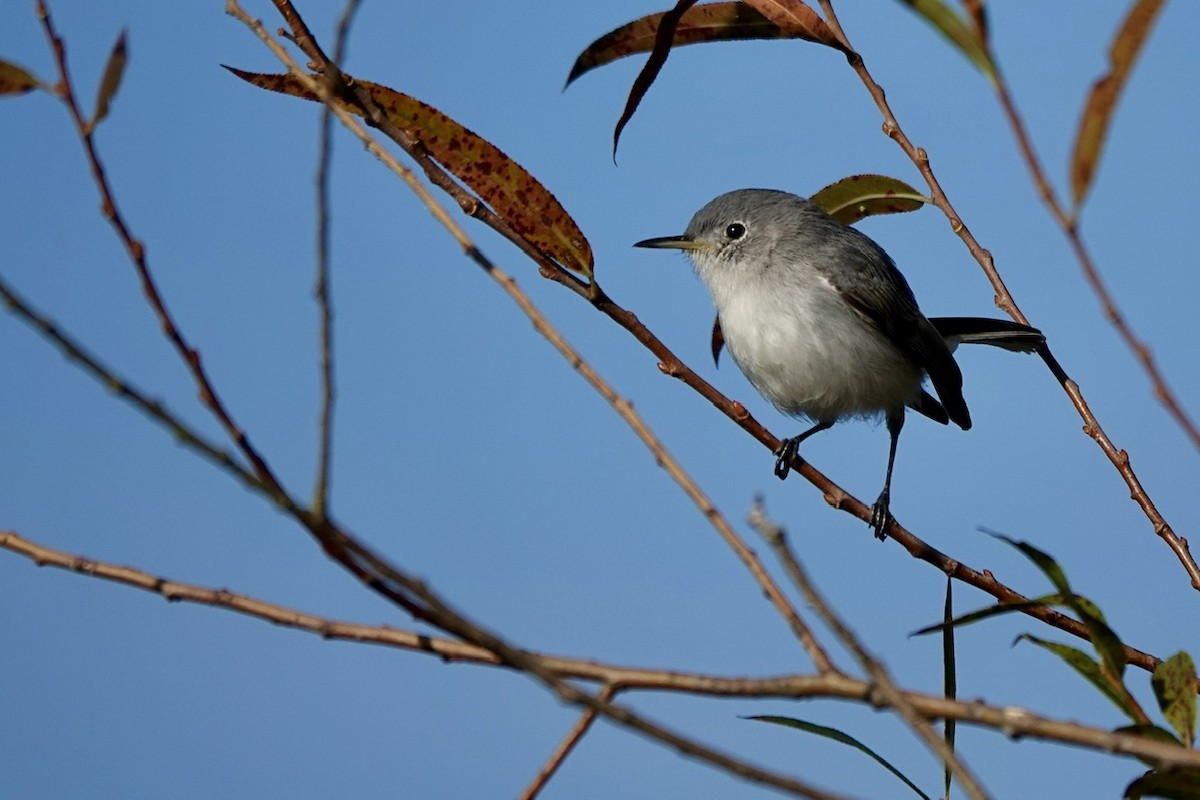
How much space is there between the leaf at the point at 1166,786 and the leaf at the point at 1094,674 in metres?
0.10

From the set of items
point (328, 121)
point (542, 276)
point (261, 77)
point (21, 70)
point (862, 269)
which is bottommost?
point (328, 121)

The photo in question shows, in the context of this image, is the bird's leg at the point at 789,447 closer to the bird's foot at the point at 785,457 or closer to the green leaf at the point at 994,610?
the bird's foot at the point at 785,457

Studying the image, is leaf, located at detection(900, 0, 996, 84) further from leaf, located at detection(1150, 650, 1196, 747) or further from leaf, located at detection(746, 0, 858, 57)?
leaf, located at detection(746, 0, 858, 57)

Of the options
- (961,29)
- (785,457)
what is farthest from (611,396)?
(785,457)

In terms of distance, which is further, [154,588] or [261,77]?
[261,77]

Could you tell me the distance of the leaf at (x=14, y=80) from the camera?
1465 mm

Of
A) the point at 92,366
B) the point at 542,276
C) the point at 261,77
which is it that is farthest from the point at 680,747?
the point at 261,77

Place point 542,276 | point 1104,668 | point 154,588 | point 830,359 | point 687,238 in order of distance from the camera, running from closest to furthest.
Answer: point 154,588, point 1104,668, point 542,276, point 830,359, point 687,238

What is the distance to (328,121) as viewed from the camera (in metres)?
1.14

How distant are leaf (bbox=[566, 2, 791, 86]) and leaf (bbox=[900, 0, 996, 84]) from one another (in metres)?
1.28

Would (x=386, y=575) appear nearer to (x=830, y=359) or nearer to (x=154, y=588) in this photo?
(x=154, y=588)

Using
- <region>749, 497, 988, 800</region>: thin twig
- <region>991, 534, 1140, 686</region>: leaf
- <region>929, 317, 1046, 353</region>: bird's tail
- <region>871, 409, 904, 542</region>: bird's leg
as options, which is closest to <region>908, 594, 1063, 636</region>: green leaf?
<region>991, 534, 1140, 686</region>: leaf

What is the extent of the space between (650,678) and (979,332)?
321 centimetres

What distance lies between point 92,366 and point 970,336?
3.46 m
